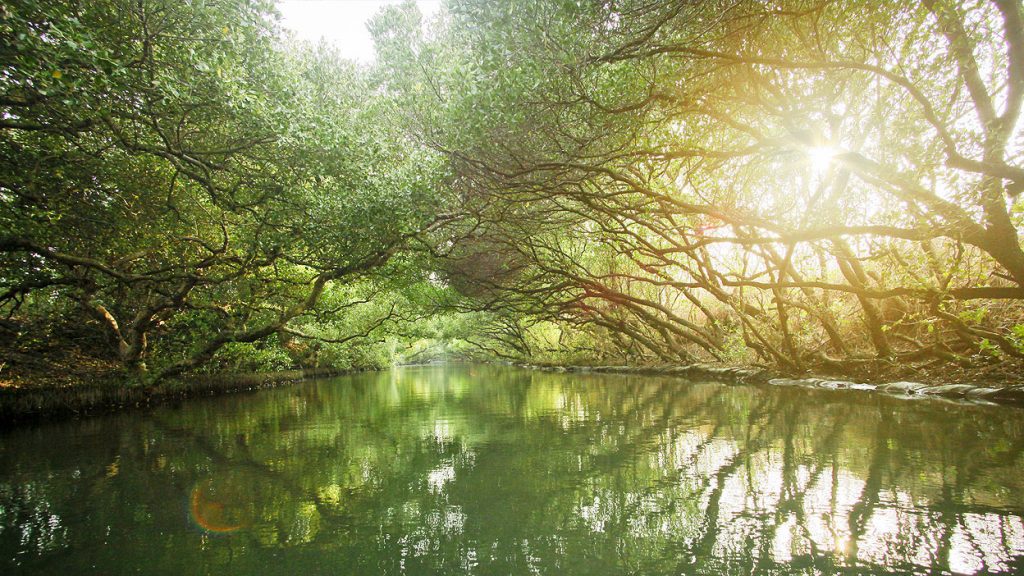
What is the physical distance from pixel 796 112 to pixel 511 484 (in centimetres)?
683

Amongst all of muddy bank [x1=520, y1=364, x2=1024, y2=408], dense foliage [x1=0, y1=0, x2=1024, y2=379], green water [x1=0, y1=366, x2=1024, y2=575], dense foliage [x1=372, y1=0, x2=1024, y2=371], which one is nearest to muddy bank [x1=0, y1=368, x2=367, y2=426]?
dense foliage [x1=0, y1=0, x2=1024, y2=379]

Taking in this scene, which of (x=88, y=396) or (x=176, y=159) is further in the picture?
(x=88, y=396)

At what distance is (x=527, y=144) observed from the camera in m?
7.72

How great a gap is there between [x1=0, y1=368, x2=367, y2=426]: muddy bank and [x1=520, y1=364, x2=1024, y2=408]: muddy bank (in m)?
18.2

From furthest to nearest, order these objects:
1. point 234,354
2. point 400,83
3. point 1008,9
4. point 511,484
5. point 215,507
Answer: point 234,354, point 400,83, point 1008,9, point 511,484, point 215,507

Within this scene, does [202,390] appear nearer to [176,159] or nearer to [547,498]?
[176,159]

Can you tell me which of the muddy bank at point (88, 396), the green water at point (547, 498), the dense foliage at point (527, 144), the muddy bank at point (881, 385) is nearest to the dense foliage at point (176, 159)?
the dense foliage at point (527, 144)

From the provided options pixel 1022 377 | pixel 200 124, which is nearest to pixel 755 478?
pixel 1022 377

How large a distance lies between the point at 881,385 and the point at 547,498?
10.1 metres

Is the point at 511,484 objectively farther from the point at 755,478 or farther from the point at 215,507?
the point at 215,507

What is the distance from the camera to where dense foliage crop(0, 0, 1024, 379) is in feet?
19.2

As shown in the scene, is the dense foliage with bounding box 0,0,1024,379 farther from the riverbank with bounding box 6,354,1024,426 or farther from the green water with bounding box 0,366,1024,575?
the green water with bounding box 0,366,1024,575

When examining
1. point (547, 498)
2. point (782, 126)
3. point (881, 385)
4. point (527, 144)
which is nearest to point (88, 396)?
point (527, 144)

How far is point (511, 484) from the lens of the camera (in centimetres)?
486
